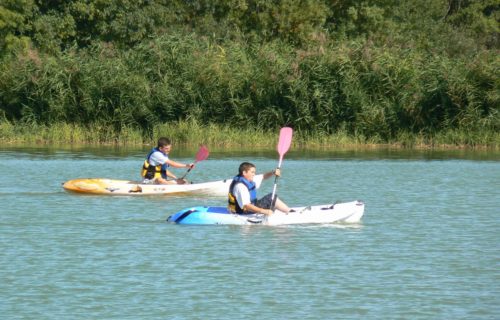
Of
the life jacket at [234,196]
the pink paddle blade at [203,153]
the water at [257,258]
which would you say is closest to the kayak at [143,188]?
the water at [257,258]

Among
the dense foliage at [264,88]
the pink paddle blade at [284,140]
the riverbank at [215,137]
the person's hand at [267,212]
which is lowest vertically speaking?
the person's hand at [267,212]

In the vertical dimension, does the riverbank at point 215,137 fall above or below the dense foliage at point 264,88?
below

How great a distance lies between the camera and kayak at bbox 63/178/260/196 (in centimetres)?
2178

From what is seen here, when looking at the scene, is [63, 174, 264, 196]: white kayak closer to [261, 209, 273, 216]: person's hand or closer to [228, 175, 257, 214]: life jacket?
[228, 175, 257, 214]: life jacket

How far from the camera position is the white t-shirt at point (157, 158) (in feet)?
71.7

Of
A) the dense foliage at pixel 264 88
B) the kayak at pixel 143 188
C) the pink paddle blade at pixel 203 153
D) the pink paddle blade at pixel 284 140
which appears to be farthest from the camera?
the dense foliage at pixel 264 88

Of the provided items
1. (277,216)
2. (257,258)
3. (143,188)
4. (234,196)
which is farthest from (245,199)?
(143,188)

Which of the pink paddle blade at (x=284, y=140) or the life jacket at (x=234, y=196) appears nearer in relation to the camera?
the life jacket at (x=234, y=196)

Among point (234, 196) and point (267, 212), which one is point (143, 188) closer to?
point (234, 196)

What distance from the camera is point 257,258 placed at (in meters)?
15.2

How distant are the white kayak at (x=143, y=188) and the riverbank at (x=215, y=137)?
36.5 feet

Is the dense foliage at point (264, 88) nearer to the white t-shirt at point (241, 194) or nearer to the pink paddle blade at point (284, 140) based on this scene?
the pink paddle blade at point (284, 140)

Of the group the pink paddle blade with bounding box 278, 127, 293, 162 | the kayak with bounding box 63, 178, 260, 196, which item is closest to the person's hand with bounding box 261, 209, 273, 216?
the pink paddle blade with bounding box 278, 127, 293, 162

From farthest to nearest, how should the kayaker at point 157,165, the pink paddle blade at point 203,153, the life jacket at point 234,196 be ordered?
the pink paddle blade at point 203,153 → the kayaker at point 157,165 → the life jacket at point 234,196
